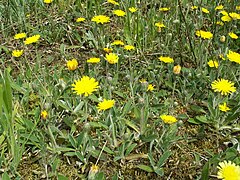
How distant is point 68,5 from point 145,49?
2.54 ft

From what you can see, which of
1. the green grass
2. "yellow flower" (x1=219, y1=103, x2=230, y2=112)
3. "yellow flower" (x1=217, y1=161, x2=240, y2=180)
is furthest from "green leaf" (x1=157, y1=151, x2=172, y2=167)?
"yellow flower" (x1=219, y1=103, x2=230, y2=112)

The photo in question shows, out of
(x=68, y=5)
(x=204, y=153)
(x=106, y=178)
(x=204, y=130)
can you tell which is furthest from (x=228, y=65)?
(x=68, y=5)

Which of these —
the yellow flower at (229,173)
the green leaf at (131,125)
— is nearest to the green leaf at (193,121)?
the green leaf at (131,125)

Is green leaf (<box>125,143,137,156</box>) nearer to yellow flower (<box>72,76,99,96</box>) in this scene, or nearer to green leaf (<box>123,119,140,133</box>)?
green leaf (<box>123,119,140,133</box>)

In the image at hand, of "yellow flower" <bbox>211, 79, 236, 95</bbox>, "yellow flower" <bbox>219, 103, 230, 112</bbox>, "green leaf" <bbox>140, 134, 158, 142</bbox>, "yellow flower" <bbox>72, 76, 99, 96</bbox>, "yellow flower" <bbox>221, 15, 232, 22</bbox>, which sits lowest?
"green leaf" <bbox>140, 134, 158, 142</bbox>

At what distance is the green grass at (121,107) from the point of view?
142cm

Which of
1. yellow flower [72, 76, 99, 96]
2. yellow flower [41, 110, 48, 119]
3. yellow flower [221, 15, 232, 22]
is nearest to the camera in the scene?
yellow flower [41, 110, 48, 119]

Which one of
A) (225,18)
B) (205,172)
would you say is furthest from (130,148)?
(225,18)

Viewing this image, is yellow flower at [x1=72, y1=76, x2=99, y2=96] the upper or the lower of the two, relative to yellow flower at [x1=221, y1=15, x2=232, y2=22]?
lower

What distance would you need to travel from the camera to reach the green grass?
142 centimetres

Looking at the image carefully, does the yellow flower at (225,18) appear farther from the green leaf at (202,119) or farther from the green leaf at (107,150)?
the green leaf at (107,150)

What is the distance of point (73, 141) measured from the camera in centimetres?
144

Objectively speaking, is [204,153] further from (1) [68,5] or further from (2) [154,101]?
(1) [68,5]

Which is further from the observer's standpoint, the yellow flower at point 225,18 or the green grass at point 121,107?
→ the yellow flower at point 225,18
